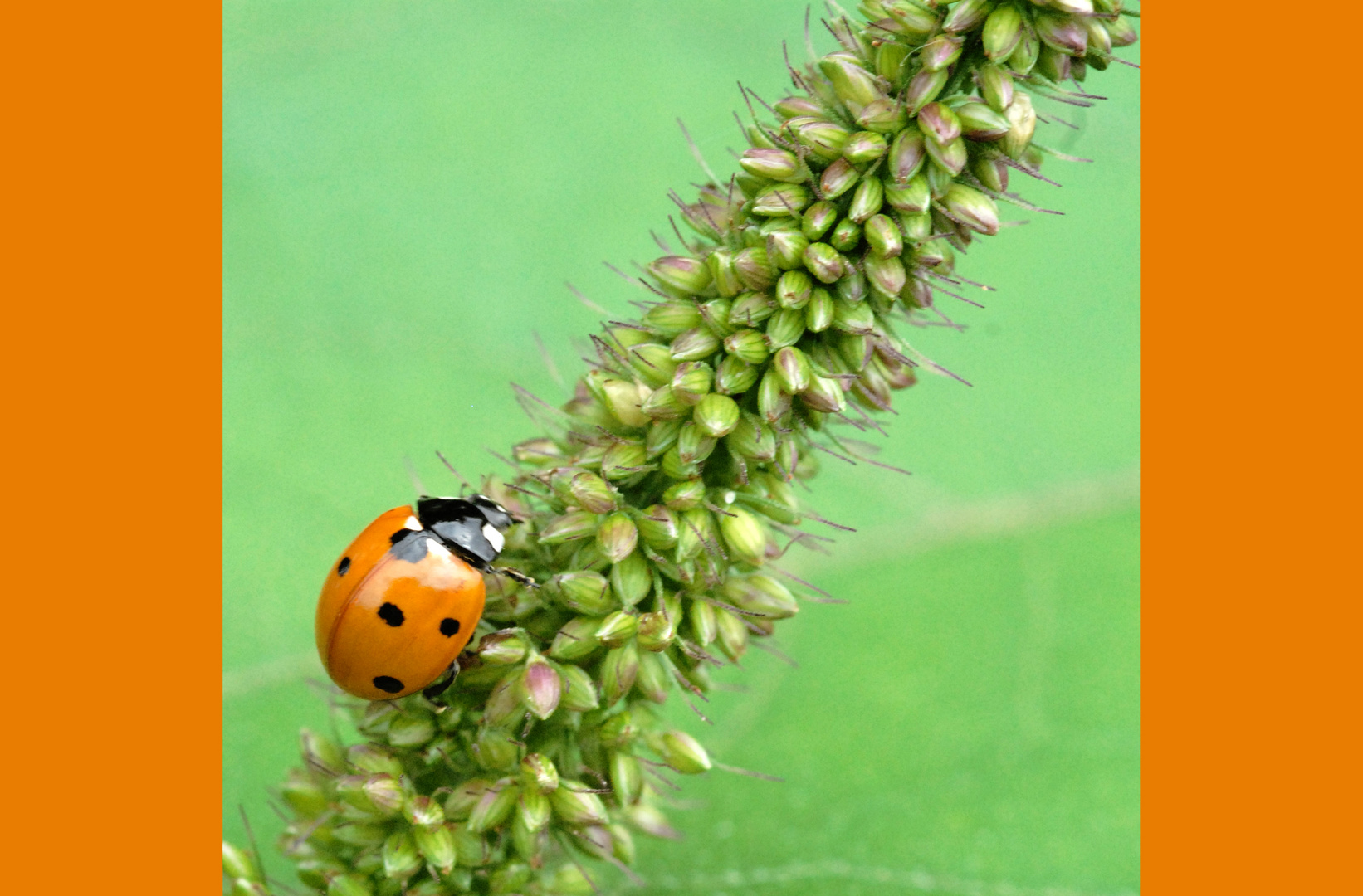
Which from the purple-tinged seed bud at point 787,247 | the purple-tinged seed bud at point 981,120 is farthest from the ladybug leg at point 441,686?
the purple-tinged seed bud at point 981,120

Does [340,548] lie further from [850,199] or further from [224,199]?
[850,199]

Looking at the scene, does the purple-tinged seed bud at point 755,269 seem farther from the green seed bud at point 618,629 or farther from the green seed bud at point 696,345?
the green seed bud at point 618,629

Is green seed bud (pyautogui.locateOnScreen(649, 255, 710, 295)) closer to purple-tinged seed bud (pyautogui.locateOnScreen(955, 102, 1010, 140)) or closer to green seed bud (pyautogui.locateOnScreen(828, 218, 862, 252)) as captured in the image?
green seed bud (pyautogui.locateOnScreen(828, 218, 862, 252))

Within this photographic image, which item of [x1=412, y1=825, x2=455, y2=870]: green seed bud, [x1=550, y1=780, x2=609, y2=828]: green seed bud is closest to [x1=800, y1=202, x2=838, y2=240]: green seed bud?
[x1=550, y1=780, x2=609, y2=828]: green seed bud

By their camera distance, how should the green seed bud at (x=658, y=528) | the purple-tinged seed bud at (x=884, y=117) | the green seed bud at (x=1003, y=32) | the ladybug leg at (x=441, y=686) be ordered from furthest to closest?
the ladybug leg at (x=441, y=686) → the green seed bud at (x=658, y=528) → the purple-tinged seed bud at (x=884, y=117) → the green seed bud at (x=1003, y=32)

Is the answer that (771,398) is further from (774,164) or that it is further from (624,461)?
(774,164)

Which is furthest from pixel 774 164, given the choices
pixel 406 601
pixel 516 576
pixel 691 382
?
pixel 406 601

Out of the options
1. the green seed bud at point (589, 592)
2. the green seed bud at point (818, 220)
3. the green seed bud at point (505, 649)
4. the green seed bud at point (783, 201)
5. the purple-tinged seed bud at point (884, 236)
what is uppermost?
the green seed bud at point (783, 201)

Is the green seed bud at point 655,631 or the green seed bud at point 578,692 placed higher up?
the green seed bud at point 655,631
